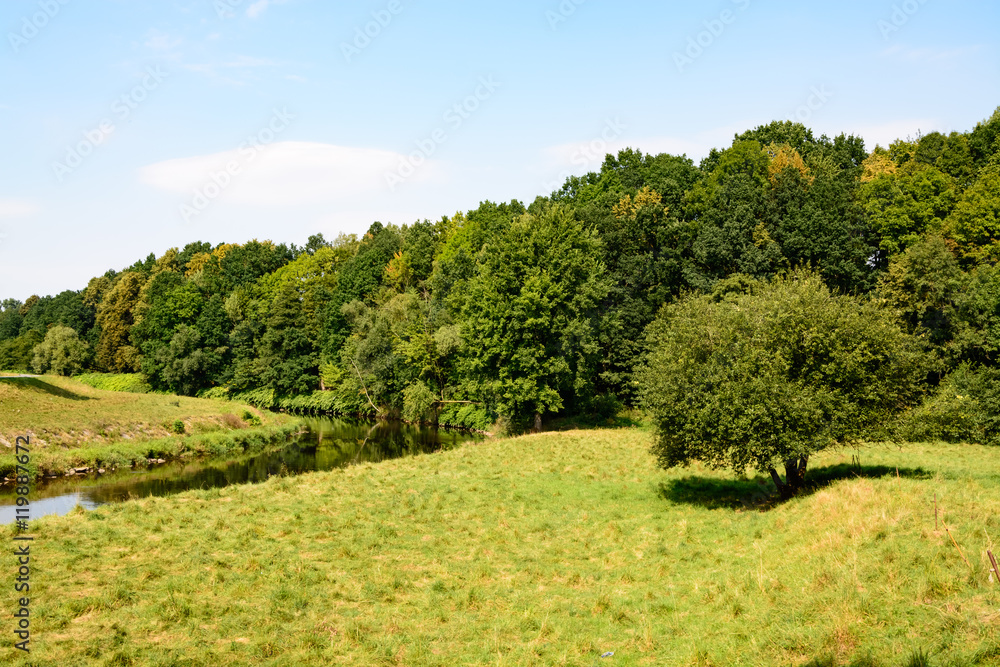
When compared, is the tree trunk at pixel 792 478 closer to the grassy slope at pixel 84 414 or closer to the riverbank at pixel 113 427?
the riverbank at pixel 113 427

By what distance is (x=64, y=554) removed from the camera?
1642 cm

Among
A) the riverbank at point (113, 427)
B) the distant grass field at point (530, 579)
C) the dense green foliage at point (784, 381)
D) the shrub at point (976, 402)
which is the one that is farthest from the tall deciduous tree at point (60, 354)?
the shrub at point (976, 402)

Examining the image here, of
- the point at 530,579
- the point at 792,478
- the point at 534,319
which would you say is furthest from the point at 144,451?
the point at 792,478

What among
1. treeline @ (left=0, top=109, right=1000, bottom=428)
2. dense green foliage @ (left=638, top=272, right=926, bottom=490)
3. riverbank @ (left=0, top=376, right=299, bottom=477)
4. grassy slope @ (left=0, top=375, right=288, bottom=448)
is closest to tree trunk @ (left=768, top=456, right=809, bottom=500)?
dense green foliage @ (left=638, top=272, right=926, bottom=490)

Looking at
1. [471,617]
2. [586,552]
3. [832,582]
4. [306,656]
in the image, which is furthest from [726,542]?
[306,656]

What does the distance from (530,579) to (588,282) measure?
33.6m

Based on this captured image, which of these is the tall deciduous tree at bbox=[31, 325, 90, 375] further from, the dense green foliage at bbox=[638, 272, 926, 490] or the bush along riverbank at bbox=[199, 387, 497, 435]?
the dense green foliage at bbox=[638, 272, 926, 490]

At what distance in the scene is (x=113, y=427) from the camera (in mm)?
44125

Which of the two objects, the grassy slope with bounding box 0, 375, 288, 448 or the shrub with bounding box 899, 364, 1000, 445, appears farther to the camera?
the grassy slope with bounding box 0, 375, 288, 448

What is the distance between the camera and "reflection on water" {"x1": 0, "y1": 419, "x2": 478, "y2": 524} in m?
29.8

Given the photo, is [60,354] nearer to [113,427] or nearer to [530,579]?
[113,427]

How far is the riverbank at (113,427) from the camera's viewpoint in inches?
1478

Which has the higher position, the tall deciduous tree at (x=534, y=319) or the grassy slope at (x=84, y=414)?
the tall deciduous tree at (x=534, y=319)

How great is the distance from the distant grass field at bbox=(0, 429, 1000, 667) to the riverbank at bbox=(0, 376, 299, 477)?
17.9 meters
